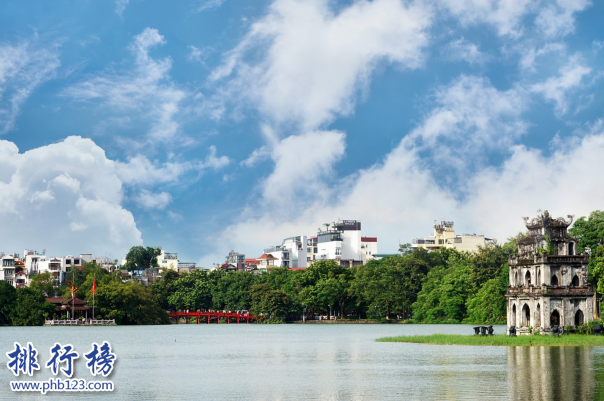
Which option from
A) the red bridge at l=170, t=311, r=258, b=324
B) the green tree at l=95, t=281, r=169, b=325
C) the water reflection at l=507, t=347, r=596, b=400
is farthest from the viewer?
the red bridge at l=170, t=311, r=258, b=324

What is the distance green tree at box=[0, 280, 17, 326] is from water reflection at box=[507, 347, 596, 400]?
277 ft

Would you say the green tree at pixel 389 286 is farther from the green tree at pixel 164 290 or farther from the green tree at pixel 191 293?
the green tree at pixel 164 290

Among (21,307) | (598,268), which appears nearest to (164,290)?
(21,307)

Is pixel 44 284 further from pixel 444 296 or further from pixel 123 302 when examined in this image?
pixel 444 296

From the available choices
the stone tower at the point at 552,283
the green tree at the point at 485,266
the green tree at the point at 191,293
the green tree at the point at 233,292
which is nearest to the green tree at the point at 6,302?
the green tree at the point at 191,293

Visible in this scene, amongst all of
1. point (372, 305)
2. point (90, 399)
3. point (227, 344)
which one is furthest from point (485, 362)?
point (372, 305)

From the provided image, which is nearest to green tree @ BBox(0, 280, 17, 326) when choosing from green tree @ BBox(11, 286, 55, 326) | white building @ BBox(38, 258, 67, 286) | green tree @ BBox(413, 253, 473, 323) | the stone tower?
green tree @ BBox(11, 286, 55, 326)

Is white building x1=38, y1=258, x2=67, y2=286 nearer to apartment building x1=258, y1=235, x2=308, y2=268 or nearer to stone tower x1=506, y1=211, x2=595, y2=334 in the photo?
apartment building x1=258, y1=235, x2=308, y2=268

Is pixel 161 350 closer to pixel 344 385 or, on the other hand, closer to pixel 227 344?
pixel 227 344

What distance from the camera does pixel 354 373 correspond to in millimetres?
43125

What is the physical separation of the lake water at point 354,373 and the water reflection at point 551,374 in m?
0.04

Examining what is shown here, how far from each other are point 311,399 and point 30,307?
93019mm

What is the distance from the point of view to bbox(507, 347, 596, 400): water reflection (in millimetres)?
31344

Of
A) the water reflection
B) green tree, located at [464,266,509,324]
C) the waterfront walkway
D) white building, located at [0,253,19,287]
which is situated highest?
white building, located at [0,253,19,287]
